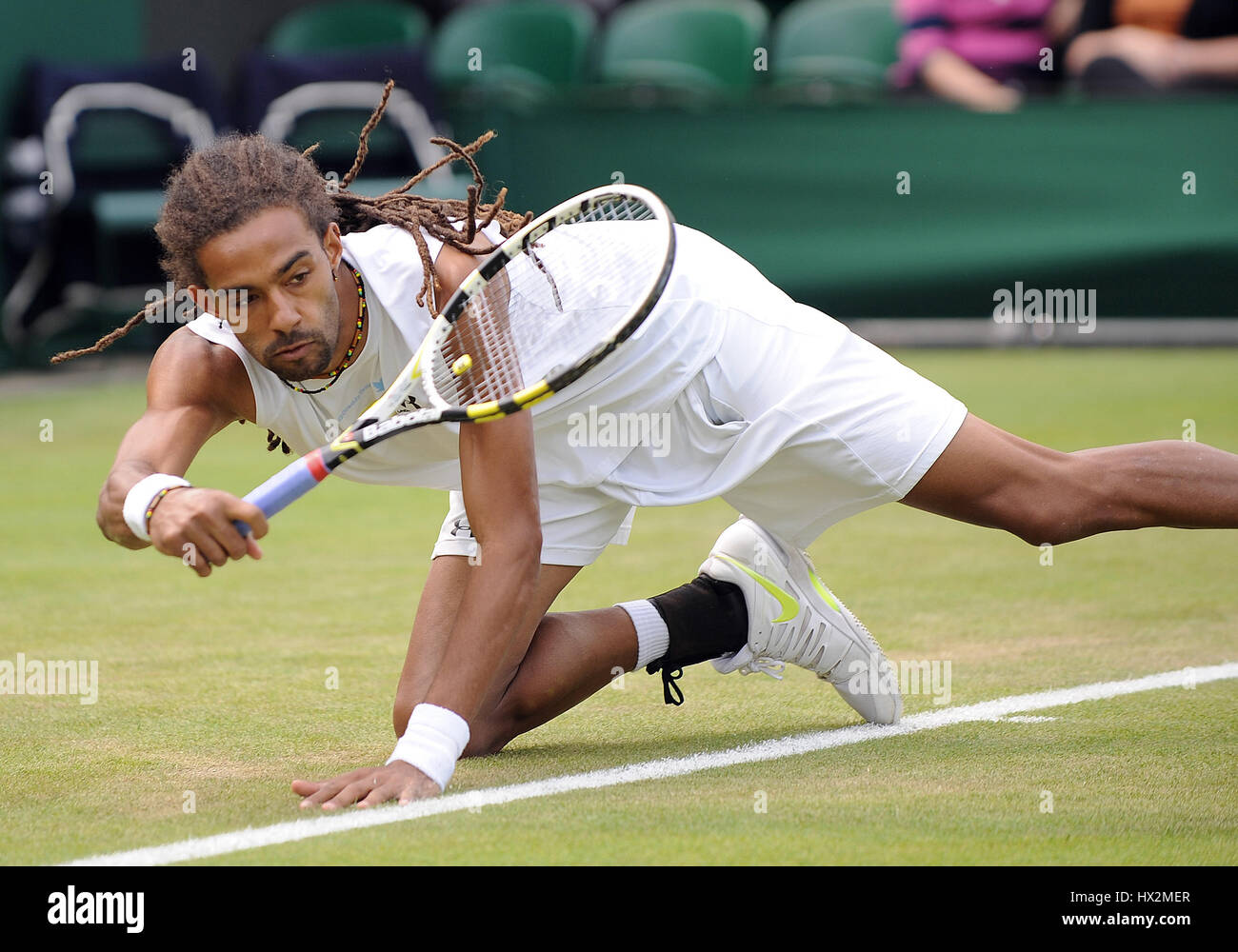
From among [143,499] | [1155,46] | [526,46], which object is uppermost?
[526,46]

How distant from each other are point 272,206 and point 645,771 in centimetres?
123

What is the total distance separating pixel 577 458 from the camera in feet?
11.4

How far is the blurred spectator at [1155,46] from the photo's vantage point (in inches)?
385

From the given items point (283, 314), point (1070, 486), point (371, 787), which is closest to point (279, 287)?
point (283, 314)

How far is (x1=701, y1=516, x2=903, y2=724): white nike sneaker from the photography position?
3.60 m

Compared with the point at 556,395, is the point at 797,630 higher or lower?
lower

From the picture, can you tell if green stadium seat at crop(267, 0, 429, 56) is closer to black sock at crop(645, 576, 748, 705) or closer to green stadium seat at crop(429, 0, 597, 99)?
green stadium seat at crop(429, 0, 597, 99)

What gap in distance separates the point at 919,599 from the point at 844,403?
1.55 m

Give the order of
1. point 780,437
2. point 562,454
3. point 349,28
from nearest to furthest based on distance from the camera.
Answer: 1. point 780,437
2. point 562,454
3. point 349,28

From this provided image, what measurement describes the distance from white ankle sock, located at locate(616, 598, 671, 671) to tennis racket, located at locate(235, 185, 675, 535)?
0.64m

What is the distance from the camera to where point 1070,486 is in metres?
3.33

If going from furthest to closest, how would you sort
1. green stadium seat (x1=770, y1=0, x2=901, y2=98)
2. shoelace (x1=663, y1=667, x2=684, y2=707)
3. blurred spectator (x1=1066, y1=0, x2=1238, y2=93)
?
green stadium seat (x1=770, y1=0, x2=901, y2=98) → blurred spectator (x1=1066, y1=0, x2=1238, y2=93) → shoelace (x1=663, y1=667, x2=684, y2=707)

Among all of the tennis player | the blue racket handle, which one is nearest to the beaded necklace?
the tennis player

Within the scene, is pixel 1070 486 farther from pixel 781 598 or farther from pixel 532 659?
pixel 532 659
